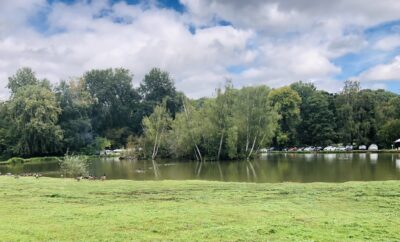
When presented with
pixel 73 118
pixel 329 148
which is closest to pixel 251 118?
pixel 329 148

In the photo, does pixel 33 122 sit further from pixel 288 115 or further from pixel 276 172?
pixel 288 115

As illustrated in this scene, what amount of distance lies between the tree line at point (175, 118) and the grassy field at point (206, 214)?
131ft

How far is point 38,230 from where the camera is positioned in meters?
9.72

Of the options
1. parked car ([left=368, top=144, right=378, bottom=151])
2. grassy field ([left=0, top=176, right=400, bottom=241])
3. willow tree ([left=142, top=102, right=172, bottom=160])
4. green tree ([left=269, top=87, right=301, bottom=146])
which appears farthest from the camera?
green tree ([left=269, top=87, right=301, bottom=146])

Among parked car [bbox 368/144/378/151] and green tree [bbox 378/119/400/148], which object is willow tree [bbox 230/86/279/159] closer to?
green tree [bbox 378/119/400/148]

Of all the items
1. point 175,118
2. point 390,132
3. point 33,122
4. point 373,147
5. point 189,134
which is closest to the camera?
point 189,134

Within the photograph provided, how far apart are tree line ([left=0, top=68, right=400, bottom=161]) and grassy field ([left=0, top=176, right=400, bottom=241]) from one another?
39.8 metres

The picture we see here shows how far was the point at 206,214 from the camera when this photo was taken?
11.9m

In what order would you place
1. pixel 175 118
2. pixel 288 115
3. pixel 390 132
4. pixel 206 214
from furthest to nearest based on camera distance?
pixel 288 115 < pixel 390 132 < pixel 175 118 < pixel 206 214

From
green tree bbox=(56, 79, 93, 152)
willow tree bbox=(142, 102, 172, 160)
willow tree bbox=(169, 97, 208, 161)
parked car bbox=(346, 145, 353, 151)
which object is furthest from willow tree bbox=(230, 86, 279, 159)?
green tree bbox=(56, 79, 93, 152)

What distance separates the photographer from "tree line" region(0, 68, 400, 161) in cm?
5991

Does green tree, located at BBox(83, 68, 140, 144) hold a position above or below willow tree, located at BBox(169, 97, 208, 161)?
above

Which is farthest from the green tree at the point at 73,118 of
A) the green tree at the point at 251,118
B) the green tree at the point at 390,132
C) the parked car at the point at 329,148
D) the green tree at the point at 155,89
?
the green tree at the point at 390,132

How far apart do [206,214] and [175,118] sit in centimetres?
5547
